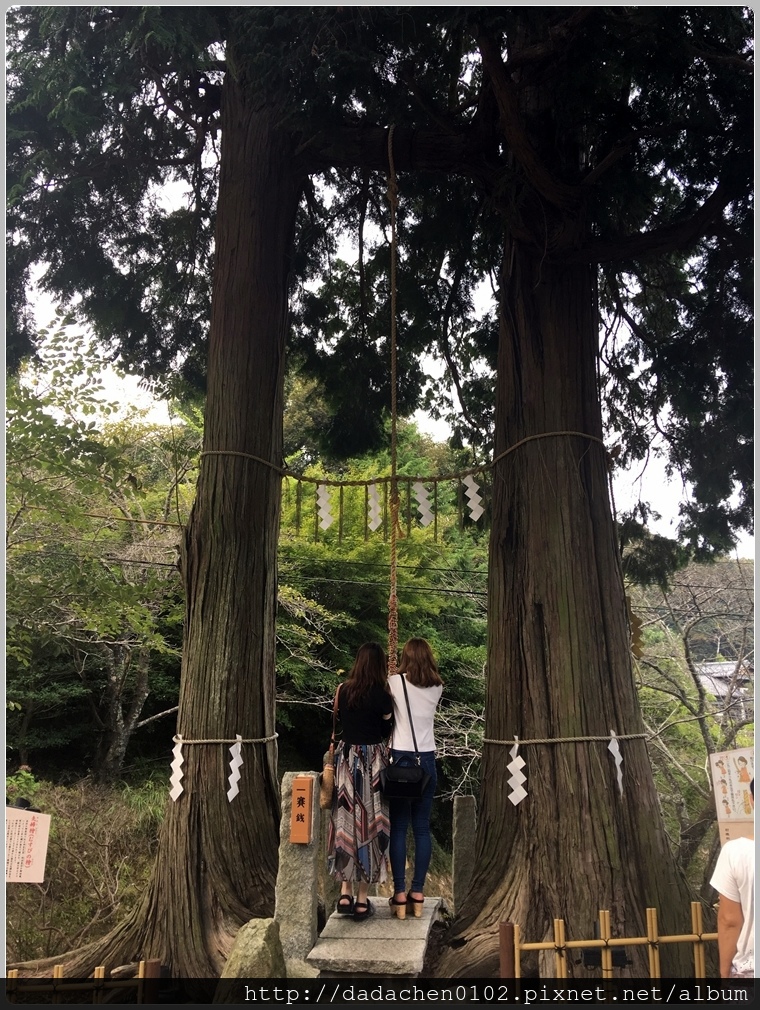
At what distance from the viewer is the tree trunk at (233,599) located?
348 cm

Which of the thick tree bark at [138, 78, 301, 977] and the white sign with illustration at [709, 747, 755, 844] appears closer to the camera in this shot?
the white sign with illustration at [709, 747, 755, 844]

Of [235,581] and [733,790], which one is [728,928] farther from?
[235,581]

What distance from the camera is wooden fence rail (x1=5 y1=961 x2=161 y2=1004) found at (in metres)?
2.65

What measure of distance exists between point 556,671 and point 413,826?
34.3 inches

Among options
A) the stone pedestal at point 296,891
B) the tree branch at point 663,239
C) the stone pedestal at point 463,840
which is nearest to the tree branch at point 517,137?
the tree branch at point 663,239

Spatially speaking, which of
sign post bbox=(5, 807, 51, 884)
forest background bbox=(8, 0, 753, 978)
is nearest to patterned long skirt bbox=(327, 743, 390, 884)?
forest background bbox=(8, 0, 753, 978)

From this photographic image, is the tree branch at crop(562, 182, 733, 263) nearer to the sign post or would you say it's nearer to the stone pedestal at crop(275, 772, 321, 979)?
the stone pedestal at crop(275, 772, 321, 979)

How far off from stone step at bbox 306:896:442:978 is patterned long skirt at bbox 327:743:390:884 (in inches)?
6.5

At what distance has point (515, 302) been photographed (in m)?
4.22

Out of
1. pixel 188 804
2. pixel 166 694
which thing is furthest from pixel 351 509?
pixel 188 804

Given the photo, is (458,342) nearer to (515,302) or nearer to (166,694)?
(515,302)

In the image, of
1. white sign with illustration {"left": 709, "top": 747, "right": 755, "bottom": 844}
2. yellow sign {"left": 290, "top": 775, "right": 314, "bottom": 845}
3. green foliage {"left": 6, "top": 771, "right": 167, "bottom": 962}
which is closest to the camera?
white sign with illustration {"left": 709, "top": 747, "right": 755, "bottom": 844}

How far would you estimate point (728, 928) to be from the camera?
6.73 ft

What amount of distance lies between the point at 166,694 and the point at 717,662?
6.12 meters
